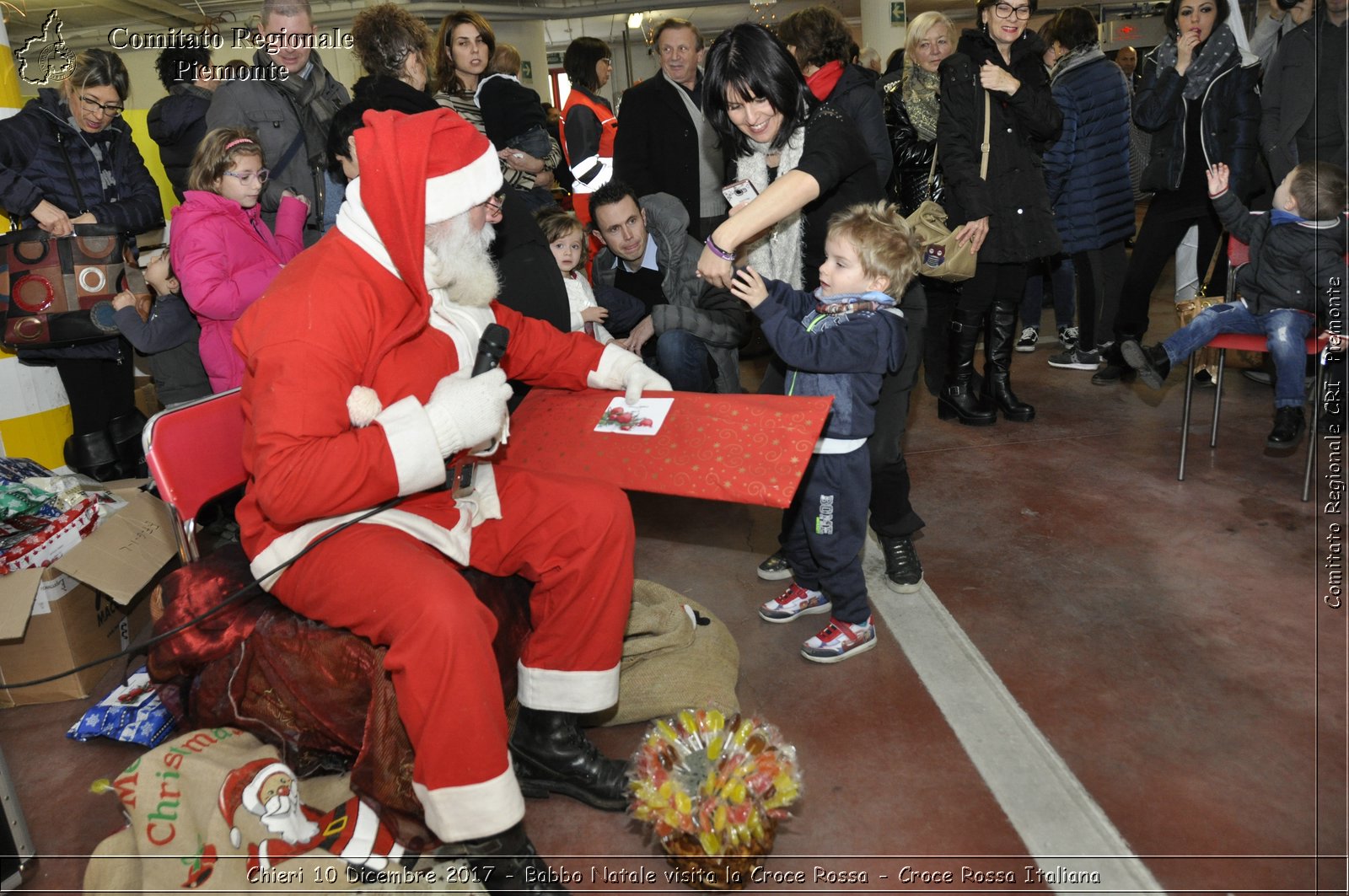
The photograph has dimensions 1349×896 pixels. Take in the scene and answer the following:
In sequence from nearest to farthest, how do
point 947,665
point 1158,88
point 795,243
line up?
point 947,665 → point 795,243 → point 1158,88

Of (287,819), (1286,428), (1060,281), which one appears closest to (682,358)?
(287,819)

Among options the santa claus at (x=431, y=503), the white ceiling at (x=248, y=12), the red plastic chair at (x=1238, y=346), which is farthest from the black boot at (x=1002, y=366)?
the white ceiling at (x=248, y=12)

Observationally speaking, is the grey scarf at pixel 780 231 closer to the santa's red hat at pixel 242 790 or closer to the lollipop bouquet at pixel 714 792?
the lollipop bouquet at pixel 714 792

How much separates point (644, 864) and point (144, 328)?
3.18 m

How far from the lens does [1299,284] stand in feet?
11.3

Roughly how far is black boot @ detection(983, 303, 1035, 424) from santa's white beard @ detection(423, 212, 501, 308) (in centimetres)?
323

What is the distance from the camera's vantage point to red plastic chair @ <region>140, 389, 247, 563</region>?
2.18 metres

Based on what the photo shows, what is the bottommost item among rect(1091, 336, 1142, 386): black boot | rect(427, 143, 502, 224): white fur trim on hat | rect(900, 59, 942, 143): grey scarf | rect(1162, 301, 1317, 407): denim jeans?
rect(1091, 336, 1142, 386): black boot

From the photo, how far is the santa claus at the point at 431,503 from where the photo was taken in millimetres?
1897

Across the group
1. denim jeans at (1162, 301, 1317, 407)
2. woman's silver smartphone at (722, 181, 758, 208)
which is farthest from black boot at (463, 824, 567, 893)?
denim jeans at (1162, 301, 1317, 407)

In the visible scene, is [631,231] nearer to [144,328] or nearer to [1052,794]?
[144,328]

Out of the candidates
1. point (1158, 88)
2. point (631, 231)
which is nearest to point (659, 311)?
point (631, 231)

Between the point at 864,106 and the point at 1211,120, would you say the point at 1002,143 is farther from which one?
the point at 864,106

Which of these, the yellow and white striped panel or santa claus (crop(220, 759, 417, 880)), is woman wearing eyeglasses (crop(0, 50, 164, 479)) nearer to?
the yellow and white striped panel
